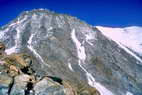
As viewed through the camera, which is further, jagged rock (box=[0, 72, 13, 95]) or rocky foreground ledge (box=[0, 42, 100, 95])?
rocky foreground ledge (box=[0, 42, 100, 95])

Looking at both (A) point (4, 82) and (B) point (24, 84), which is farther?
(B) point (24, 84)

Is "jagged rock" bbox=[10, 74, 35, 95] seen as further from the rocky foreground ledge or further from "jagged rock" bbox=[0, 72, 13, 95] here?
"jagged rock" bbox=[0, 72, 13, 95]

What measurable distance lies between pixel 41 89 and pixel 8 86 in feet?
11.2

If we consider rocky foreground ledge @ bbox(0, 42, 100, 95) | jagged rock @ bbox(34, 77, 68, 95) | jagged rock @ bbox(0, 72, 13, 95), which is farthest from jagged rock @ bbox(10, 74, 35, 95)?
jagged rock @ bbox(34, 77, 68, 95)

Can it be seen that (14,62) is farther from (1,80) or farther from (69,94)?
(69,94)

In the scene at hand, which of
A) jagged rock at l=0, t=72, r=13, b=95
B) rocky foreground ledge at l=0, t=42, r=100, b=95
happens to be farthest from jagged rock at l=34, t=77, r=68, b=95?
jagged rock at l=0, t=72, r=13, b=95

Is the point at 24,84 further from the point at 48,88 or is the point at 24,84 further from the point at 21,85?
the point at 48,88

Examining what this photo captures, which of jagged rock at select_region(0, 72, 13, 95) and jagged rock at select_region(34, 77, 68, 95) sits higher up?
jagged rock at select_region(0, 72, 13, 95)

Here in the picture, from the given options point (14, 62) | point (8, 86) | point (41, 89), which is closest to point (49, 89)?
point (41, 89)

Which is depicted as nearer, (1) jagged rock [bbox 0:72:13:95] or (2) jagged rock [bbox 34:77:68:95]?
(1) jagged rock [bbox 0:72:13:95]

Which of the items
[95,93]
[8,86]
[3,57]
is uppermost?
[3,57]

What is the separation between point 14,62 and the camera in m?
40.4

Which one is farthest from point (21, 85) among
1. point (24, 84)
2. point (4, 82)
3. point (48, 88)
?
point (48, 88)

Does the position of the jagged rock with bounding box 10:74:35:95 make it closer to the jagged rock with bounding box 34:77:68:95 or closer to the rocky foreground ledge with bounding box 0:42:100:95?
the rocky foreground ledge with bounding box 0:42:100:95
